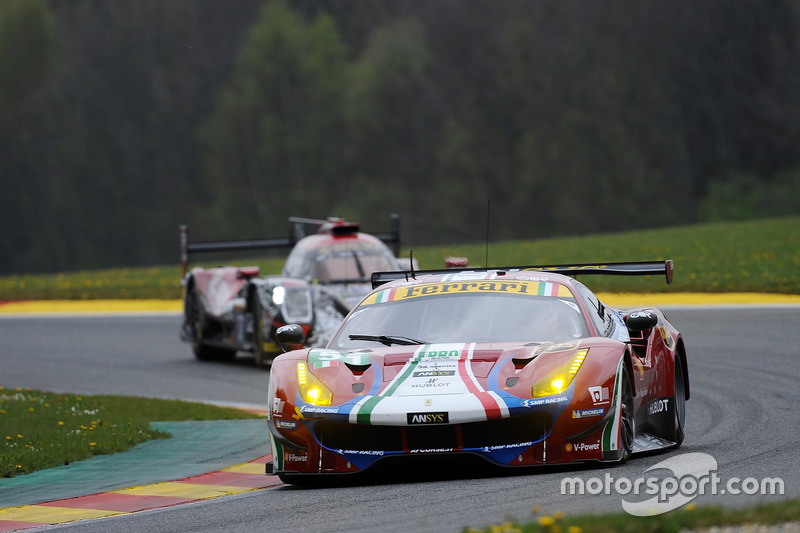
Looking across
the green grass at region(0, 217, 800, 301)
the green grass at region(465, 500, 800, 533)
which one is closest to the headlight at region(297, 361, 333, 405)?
the green grass at region(465, 500, 800, 533)

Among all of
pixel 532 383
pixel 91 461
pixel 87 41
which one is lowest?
pixel 91 461

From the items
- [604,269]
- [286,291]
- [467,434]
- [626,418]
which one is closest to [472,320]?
[626,418]

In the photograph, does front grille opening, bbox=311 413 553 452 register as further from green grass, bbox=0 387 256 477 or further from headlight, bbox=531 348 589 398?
green grass, bbox=0 387 256 477

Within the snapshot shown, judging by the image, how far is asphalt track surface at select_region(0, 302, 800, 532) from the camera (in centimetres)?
576

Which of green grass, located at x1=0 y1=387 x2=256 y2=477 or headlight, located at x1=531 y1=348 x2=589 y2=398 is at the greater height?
headlight, located at x1=531 y1=348 x2=589 y2=398

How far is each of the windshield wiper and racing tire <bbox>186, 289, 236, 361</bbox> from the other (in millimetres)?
9082

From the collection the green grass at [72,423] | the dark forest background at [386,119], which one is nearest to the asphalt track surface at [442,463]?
the green grass at [72,423]

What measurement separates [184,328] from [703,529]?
13010 millimetres

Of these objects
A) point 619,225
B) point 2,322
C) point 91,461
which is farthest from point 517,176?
point 91,461

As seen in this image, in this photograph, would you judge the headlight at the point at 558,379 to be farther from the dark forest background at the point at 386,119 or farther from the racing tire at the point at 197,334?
the dark forest background at the point at 386,119

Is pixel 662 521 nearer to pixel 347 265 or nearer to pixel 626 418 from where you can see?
pixel 626 418

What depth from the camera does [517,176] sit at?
6272 cm

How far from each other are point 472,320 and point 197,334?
9.60 meters

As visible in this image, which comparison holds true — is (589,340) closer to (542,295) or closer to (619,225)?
(542,295)
